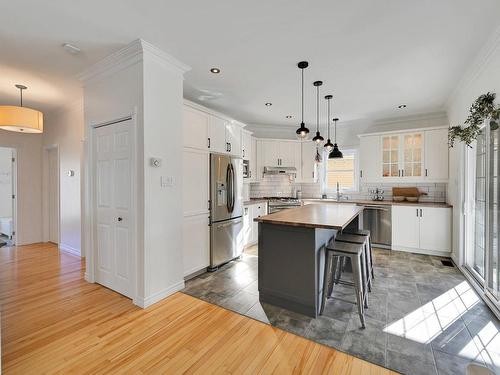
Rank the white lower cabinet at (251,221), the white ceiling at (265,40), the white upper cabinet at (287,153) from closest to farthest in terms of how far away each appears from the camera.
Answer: the white ceiling at (265,40), the white lower cabinet at (251,221), the white upper cabinet at (287,153)

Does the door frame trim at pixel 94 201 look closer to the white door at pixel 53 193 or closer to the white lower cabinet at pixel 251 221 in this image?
the white lower cabinet at pixel 251 221

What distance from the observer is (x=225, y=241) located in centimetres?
384

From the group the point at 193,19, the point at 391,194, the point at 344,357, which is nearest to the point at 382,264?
the point at 391,194

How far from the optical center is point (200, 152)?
11.2 feet

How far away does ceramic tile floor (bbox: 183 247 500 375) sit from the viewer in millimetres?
1857

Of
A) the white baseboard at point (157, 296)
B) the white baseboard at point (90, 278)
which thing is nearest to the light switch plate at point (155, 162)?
the white baseboard at point (157, 296)

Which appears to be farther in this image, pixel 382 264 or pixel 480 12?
pixel 382 264

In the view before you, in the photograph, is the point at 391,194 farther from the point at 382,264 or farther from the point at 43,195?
the point at 43,195

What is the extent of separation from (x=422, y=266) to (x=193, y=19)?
4.52 meters

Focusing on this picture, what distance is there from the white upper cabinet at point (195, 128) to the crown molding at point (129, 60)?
53 cm

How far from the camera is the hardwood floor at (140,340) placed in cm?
177

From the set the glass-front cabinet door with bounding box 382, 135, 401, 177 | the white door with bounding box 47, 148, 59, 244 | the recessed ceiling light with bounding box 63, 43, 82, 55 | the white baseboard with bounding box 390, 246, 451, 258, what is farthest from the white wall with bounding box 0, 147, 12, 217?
the white baseboard with bounding box 390, 246, 451, 258

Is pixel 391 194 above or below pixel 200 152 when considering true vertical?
below

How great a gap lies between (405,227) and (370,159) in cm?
153
